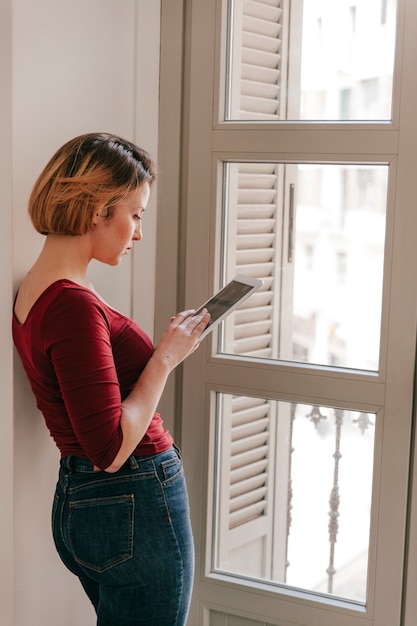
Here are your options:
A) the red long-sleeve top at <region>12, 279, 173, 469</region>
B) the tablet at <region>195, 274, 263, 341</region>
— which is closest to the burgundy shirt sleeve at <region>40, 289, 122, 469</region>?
the red long-sleeve top at <region>12, 279, 173, 469</region>

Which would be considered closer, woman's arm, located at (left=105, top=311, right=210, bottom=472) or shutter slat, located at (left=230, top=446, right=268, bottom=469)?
woman's arm, located at (left=105, top=311, right=210, bottom=472)

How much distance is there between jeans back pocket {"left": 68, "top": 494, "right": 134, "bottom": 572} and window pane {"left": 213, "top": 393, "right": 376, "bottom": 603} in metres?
0.59

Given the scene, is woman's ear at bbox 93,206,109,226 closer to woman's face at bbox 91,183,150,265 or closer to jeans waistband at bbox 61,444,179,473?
woman's face at bbox 91,183,150,265

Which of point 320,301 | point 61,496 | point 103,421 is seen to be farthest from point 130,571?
point 320,301

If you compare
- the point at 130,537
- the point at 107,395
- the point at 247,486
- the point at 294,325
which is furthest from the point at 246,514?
the point at 107,395

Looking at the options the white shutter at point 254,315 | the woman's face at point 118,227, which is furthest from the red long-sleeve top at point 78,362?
the white shutter at point 254,315

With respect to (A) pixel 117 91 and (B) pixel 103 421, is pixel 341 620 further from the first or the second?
(A) pixel 117 91

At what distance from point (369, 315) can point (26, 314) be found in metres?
0.83

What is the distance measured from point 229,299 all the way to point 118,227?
30cm

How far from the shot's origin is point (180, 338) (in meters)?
1.61

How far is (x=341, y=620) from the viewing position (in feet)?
6.51

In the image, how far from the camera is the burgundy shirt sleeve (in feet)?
4.55

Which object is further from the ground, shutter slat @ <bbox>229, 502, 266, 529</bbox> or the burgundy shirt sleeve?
the burgundy shirt sleeve

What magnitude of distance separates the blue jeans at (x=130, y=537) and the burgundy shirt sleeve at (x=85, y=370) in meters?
0.14
